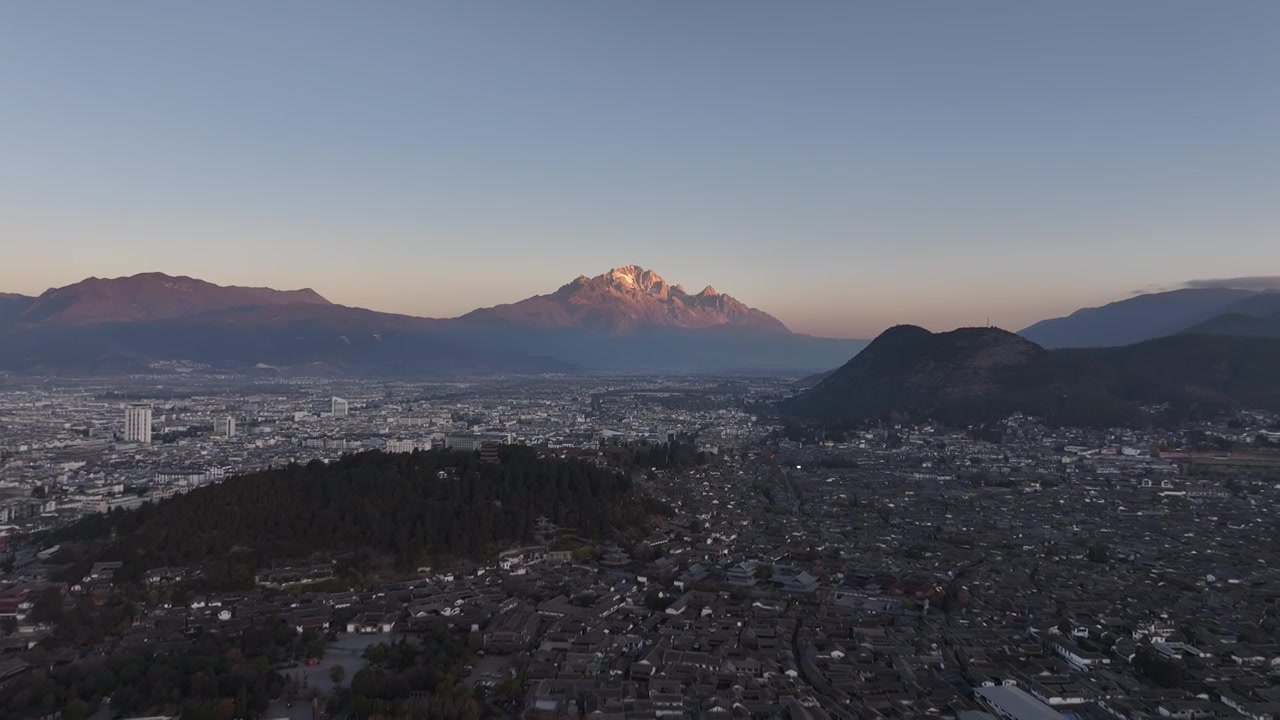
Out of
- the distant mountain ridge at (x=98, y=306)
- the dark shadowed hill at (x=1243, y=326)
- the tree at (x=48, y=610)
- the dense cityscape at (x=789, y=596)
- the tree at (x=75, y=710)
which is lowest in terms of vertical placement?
the dense cityscape at (x=789, y=596)

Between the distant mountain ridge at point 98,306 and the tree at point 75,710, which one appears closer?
the tree at point 75,710

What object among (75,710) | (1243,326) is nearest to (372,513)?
(75,710)

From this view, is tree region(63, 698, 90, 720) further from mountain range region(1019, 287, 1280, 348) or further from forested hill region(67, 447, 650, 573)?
mountain range region(1019, 287, 1280, 348)

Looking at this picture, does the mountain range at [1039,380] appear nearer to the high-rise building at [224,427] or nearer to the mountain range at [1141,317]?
the high-rise building at [224,427]

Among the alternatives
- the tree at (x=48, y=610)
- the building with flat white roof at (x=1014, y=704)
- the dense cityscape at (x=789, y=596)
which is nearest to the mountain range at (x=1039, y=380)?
the dense cityscape at (x=789, y=596)

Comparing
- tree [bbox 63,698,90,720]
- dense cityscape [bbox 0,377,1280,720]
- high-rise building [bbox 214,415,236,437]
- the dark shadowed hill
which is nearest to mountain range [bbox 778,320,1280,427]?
dense cityscape [bbox 0,377,1280,720]

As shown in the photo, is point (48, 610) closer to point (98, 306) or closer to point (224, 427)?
point (224, 427)

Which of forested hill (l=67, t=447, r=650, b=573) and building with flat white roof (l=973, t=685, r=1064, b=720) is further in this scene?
forested hill (l=67, t=447, r=650, b=573)
